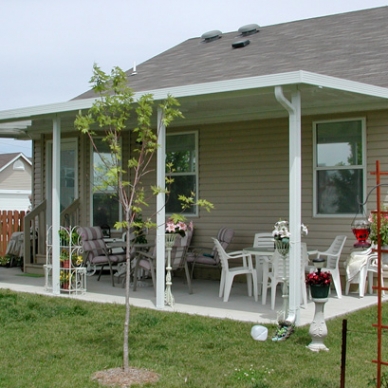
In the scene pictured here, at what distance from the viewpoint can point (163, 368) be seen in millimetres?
5039

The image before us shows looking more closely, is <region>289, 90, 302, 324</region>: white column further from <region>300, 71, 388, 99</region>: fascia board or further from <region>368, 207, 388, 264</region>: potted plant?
<region>368, 207, 388, 264</region>: potted plant

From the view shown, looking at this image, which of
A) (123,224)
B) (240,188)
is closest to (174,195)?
(240,188)

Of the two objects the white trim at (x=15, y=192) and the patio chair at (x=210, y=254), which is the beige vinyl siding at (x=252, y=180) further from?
the white trim at (x=15, y=192)

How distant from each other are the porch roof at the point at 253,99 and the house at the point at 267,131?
0.05 feet

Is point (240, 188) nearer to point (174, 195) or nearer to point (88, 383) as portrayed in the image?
point (174, 195)

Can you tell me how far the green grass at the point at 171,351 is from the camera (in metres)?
4.76

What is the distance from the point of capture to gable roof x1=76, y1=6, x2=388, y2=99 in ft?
30.7

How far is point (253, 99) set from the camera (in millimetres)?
8016

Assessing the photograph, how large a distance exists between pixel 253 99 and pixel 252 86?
1471 millimetres

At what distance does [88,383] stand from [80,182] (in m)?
7.54

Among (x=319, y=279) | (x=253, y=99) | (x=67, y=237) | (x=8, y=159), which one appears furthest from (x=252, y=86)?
(x=8, y=159)

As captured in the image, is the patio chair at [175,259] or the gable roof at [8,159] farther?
the gable roof at [8,159]

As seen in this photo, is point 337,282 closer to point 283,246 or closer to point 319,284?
point 283,246

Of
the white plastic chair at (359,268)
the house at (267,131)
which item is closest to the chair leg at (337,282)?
the white plastic chair at (359,268)
